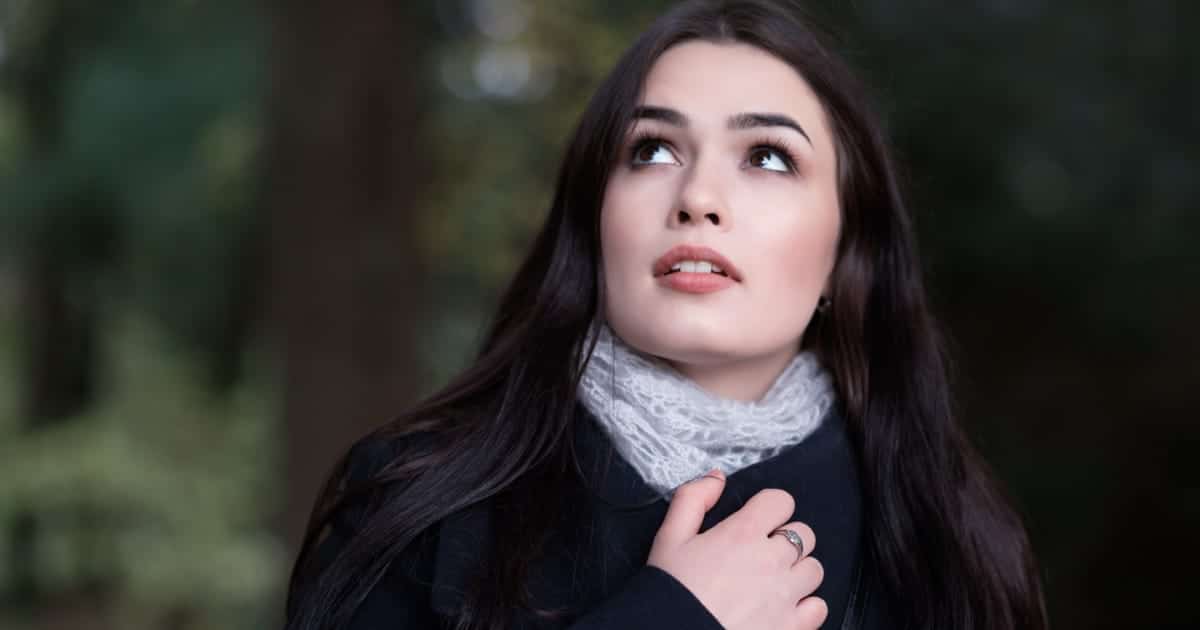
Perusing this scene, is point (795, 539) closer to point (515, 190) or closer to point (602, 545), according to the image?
point (602, 545)

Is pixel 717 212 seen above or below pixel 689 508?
above

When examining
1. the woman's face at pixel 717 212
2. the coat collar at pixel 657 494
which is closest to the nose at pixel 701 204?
the woman's face at pixel 717 212

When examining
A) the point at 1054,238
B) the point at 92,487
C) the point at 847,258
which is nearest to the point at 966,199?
the point at 1054,238

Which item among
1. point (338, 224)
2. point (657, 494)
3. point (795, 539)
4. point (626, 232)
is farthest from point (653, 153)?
point (338, 224)

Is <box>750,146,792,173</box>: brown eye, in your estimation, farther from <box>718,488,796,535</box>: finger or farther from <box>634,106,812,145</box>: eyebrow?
<box>718,488,796,535</box>: finger

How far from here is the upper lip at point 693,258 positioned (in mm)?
1976

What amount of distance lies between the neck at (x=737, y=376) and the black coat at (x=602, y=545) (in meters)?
0.13

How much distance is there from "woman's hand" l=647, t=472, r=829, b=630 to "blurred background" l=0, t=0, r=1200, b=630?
1.79 metres

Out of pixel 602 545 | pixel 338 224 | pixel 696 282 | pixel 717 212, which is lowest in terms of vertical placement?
pixel 602 545

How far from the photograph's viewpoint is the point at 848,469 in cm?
214

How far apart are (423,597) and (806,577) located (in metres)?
0.59

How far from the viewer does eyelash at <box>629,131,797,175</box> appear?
2061 mm

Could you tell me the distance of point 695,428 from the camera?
6.72 feet

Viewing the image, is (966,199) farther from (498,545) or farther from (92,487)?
(92,487)
